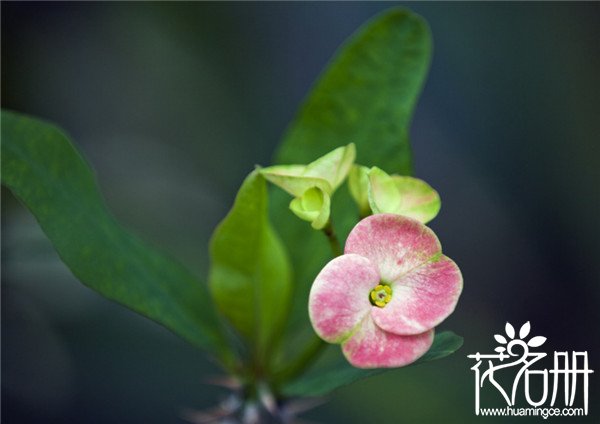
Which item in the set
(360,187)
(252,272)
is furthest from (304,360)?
(360,187)

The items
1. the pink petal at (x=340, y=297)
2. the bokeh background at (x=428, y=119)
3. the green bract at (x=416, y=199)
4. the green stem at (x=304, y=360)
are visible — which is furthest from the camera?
the bokeh background at (x=428, y=119)

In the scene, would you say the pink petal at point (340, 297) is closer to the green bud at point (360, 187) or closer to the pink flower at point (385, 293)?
the pink flower at point (385, 293)

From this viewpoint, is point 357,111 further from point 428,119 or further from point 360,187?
point 428,119

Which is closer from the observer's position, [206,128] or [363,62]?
[363,62]

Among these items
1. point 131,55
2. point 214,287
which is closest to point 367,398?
point 214,287

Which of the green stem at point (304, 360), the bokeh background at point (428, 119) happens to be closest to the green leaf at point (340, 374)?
the green stem at point (304, 360)

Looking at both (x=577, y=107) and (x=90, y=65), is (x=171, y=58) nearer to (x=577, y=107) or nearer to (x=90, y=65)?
(x=90, y=65)

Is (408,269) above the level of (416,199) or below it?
below
